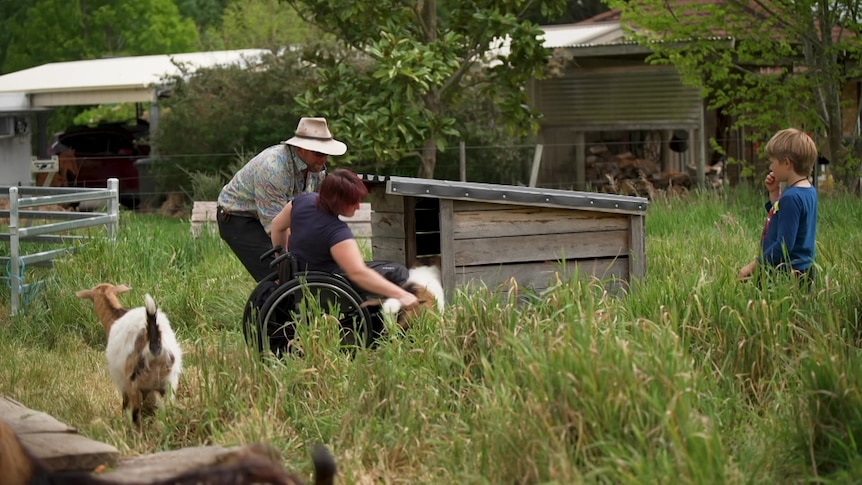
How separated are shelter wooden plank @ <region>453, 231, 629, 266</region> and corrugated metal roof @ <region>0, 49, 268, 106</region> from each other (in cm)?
1384

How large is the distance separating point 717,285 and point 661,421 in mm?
2098

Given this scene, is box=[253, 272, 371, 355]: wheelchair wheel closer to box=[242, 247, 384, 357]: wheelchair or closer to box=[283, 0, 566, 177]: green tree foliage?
box=[242, 247, 384, 357]: wheelchair

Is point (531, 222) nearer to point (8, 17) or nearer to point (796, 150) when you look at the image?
point (796, 150)

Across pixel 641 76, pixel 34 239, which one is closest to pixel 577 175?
pixel 641 76

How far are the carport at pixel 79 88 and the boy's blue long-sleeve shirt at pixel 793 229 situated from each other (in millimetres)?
14947

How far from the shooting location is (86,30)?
32.8m

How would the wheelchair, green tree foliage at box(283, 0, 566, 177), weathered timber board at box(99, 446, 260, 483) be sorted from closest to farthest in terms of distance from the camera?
1. weathered timber board at box(99, 446, 260, 483)
2. the wheelchair
3. green tree foliage at box(283, 0, 566, 177)

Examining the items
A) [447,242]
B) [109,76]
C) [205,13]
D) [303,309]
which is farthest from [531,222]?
[205,13]

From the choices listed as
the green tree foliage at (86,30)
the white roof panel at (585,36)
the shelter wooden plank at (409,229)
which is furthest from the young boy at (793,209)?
the green tree foliage at (86,30)

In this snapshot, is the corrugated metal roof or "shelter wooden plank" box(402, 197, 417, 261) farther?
the corrugated metal roof

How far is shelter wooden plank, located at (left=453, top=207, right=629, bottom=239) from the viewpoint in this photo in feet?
24.1

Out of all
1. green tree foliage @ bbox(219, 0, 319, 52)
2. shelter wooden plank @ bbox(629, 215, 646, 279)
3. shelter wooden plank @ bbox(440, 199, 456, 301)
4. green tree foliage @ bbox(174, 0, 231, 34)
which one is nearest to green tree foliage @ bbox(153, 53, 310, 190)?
green tree foliage @ bbox(219, 0, 319, 52)

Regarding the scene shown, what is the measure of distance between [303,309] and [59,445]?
5.72 feet

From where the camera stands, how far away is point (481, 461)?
443 cm
